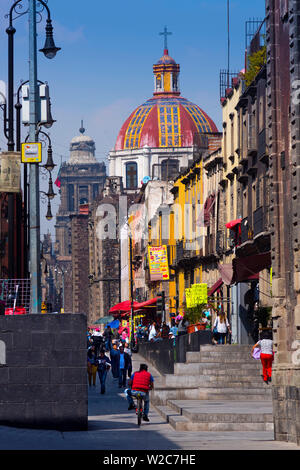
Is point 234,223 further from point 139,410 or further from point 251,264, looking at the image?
point 139,410

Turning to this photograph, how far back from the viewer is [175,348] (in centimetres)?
3694

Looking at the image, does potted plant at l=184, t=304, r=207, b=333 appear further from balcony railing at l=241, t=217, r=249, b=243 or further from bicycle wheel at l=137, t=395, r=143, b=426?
bicycle wheel at l=137, t=395, r=143, b=426

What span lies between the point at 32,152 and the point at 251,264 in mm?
12239

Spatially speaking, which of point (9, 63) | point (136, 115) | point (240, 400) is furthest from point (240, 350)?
point (136, 115)

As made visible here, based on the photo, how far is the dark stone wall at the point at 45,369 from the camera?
21703 millimetres

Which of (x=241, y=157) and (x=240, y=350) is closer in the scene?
(x=240, y=350)

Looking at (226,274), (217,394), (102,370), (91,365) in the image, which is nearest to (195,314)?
(226,274)

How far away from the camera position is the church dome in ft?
445

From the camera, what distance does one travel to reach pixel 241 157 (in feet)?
151

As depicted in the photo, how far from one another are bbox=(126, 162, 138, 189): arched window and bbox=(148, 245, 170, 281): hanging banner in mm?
70182

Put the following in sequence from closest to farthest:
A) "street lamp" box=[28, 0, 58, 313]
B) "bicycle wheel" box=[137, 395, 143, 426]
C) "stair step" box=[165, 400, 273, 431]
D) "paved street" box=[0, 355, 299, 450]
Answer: "paved street" box=[0, 355, 299, 450] < "street lamp" box=[28, 0, 58, 313] < "stair step" box=[165, 400, 273, 431] < "bicycle wheel" box=[137, 395, 143, 426]

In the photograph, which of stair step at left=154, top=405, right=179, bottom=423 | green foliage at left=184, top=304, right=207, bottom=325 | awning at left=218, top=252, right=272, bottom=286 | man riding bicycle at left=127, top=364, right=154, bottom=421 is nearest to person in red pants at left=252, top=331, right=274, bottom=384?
stair step at left=154, top=405, right=179, bottom=423
